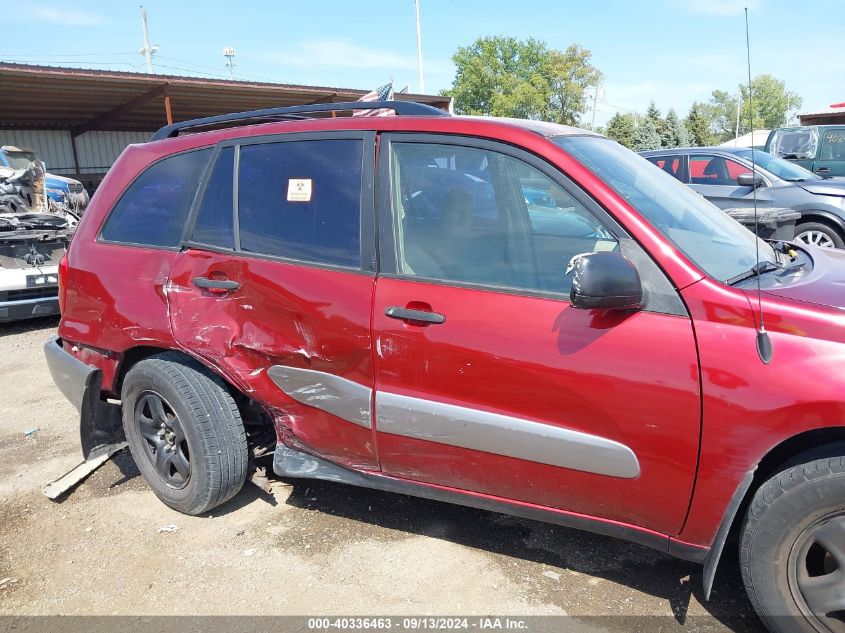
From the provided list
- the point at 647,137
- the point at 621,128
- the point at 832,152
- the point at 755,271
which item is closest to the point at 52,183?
the point at 755,271

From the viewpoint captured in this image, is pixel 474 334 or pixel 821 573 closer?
pixel 821 573

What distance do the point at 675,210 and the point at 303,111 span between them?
1835 mm

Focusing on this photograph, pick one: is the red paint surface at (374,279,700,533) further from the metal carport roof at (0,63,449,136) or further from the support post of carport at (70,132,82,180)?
the support post of carport at (70,132,82,180)

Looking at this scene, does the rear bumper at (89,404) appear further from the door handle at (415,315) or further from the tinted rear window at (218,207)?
the door handle at (415,315)

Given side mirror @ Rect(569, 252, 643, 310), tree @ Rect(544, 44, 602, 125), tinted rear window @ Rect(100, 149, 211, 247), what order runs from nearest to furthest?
side mirror @ Rect(569, 252, 643, 310)
tinted rear window @ Rect(100, 149, 211, 247)
tree @ Rect(544, 44, 602, 125)

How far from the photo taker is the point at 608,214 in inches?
88.4

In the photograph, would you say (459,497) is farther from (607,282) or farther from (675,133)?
(675,133)

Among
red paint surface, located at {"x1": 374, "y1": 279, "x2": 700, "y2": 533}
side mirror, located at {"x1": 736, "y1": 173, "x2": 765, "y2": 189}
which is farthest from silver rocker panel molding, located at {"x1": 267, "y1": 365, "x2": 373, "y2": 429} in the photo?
side mirror, located at {"x1": 736, "y1": 173, "x2": 765, "y2": 189}

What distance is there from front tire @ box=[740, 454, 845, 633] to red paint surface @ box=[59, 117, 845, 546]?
0.13 metres

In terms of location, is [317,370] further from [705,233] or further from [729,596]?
[729,596]

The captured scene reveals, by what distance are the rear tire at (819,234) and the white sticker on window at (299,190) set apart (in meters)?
7.37

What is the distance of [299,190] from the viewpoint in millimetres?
2824

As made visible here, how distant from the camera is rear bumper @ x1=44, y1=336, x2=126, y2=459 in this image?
3363mm

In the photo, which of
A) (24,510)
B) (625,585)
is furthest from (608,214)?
(24,510)
